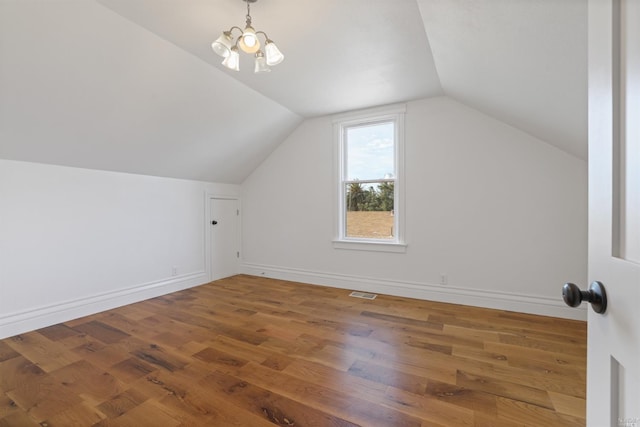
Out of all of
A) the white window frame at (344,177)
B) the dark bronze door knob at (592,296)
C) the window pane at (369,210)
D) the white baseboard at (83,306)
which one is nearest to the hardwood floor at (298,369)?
the white baseboard at (83,306)

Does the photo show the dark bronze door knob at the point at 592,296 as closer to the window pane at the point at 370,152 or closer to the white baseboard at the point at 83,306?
the window pane at the point at 370,152

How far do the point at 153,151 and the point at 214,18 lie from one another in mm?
1849

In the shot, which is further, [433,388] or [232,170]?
[232,170]

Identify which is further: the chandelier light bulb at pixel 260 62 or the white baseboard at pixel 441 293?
the white baseboard at pixel 441 293

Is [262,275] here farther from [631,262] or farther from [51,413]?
[631,262]

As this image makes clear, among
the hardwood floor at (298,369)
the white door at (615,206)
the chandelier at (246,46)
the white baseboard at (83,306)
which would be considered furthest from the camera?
the white baseboard at (83,306)

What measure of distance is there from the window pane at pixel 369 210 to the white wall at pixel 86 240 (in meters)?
2.36

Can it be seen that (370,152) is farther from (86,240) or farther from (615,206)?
(86,240)

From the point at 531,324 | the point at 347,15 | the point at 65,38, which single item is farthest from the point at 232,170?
the point at 531,324

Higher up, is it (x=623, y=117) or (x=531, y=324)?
(x=623, y=117)

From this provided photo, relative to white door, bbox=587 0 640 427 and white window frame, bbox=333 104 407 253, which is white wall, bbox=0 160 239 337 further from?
white door, bbox=587 0 640 427

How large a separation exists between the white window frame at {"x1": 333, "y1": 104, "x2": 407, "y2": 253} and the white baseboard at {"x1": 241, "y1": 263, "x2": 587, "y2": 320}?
469 millimetres

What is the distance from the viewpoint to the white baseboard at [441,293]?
9.36 ft

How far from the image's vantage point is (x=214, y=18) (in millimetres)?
1997
